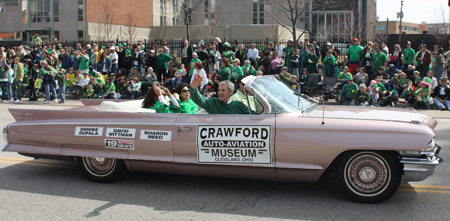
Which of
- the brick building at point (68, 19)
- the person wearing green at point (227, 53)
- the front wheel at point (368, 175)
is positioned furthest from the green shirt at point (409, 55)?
the brick building at point (68, 19)

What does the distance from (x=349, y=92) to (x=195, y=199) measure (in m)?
11.5

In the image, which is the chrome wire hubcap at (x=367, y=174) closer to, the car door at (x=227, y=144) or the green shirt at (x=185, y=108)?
the car door at (x=227, y=144)

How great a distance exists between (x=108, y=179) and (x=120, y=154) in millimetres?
481

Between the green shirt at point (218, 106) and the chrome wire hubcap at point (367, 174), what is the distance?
1584 millimetres

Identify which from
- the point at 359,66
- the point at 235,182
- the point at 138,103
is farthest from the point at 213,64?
the point at 235,182

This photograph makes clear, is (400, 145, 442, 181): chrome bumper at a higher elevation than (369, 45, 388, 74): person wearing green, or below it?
below

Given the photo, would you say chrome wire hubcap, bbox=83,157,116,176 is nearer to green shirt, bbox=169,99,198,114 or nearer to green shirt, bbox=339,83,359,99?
green shirt, bbox=169,99,198,114

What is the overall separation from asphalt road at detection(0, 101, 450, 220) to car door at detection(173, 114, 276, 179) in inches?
14.8

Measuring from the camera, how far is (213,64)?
62.9 ft

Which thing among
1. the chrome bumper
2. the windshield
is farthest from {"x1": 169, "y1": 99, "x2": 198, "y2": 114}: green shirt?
the chrome bumper

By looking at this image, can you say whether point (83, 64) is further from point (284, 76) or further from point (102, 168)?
point (102, 168)

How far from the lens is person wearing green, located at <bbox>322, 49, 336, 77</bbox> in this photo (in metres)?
18.5

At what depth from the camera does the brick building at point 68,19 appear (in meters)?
46.6

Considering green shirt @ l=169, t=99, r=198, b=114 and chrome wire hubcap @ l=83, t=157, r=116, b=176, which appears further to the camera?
green shirt @ l=169, t=99, r=198, b=114
